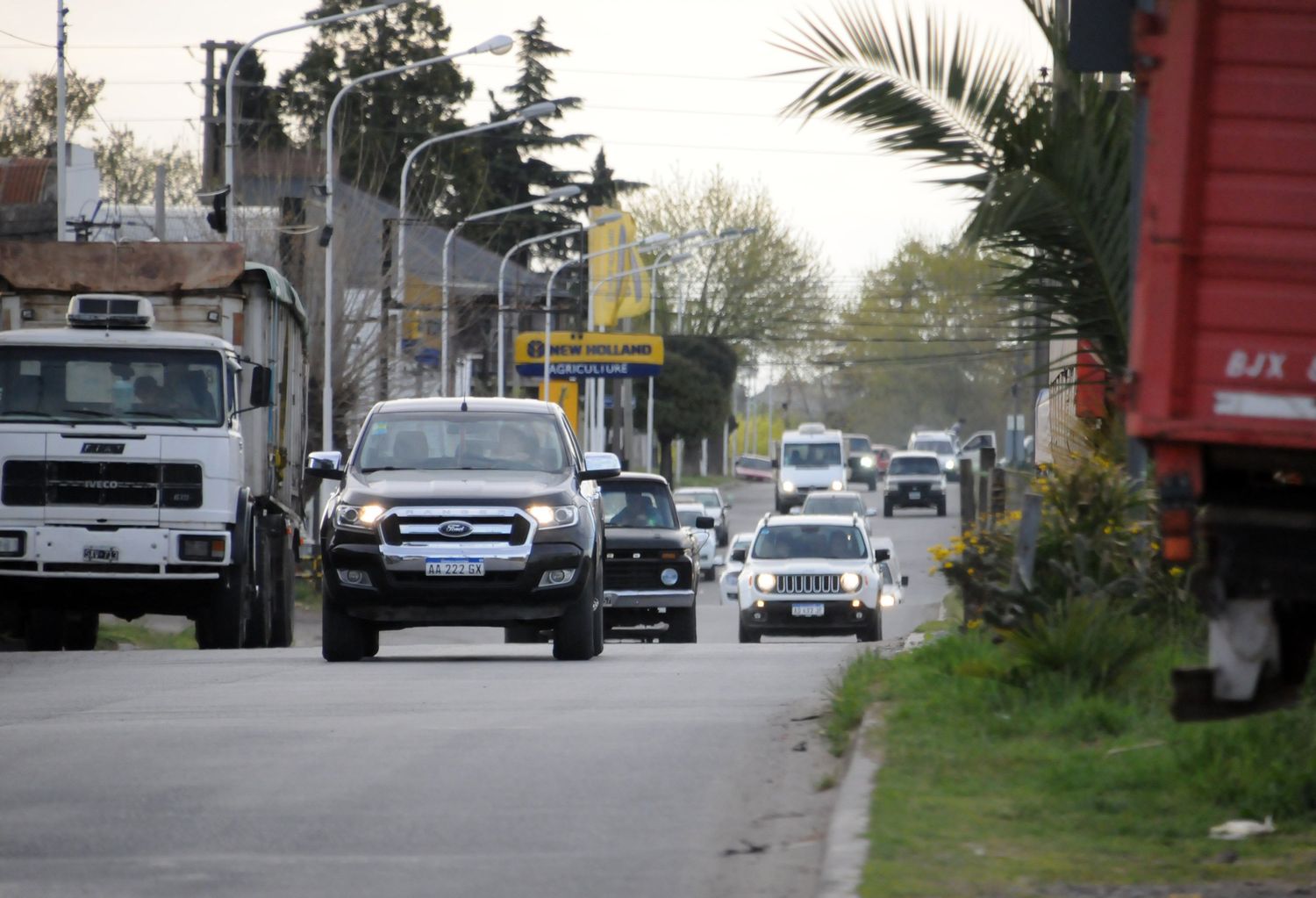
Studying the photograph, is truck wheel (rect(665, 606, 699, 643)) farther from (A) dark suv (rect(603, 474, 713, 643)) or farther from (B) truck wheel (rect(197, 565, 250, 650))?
(B) truck wheel (rect(197, 565, 250, 650))

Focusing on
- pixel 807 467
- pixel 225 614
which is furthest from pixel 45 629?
pixel 807 467

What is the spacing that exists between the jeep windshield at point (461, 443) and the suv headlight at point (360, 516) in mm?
811

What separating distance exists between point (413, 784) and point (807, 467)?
60.5m

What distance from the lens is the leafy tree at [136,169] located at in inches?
2440

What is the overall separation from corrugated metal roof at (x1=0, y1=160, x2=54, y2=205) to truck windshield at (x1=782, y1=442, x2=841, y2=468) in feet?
82.9

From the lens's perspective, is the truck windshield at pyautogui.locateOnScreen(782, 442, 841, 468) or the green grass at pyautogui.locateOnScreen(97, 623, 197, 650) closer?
the green grass at pyautogui.locateOnScreen(97, 623, 197, 650)

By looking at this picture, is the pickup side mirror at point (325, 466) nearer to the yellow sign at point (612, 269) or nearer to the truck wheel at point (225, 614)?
the truck wheel at point (225, 614)

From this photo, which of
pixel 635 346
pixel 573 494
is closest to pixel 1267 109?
pixel 573 494

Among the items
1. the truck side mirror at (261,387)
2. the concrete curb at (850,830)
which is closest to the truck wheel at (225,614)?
the truck side mirror at (261,387)

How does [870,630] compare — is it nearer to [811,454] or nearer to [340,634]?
[340,634]

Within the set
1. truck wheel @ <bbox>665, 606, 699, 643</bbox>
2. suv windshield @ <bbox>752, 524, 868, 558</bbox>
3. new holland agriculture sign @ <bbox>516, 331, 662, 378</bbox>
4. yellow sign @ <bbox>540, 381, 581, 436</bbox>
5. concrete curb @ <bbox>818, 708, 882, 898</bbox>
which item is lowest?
truck wheel @ <bbox>665, 606, 699, 643</bbox>

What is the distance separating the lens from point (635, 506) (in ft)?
77.1

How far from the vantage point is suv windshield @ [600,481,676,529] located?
2341cm

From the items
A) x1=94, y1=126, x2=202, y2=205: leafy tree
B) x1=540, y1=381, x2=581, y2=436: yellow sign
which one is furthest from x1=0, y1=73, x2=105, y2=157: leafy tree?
x1=540, y1=381, x2=581, y2=436: yellow sign
